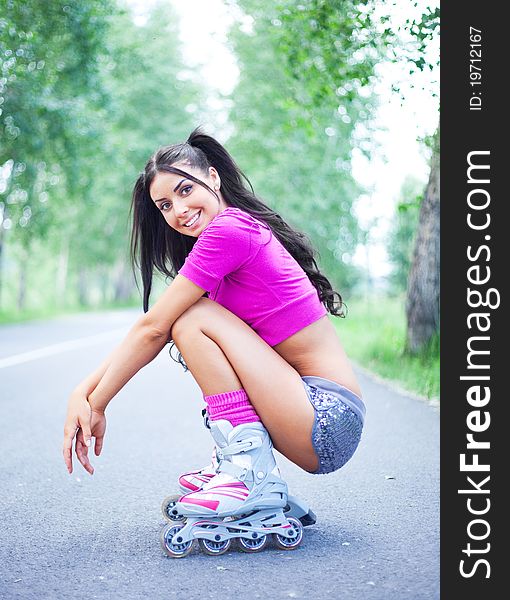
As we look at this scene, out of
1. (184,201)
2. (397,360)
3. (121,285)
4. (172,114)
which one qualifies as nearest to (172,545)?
(184,201)

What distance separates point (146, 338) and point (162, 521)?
2.69ft

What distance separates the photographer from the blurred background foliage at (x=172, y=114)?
930 cm

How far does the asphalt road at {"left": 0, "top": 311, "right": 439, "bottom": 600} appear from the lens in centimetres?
258

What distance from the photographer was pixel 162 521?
11.0 feet

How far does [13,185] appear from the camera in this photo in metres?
21.0

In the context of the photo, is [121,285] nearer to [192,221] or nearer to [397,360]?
[397,360]

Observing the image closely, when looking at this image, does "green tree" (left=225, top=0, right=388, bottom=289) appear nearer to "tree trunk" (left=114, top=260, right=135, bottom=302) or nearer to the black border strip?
"tree trunk" (left=114, top=260, right=135, bottom=302)

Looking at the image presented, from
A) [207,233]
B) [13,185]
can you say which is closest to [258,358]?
[207,233]

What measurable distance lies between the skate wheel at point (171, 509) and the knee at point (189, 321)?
63cm

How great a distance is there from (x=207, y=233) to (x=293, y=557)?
44.2 inches

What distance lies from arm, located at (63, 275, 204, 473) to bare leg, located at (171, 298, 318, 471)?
0.05m

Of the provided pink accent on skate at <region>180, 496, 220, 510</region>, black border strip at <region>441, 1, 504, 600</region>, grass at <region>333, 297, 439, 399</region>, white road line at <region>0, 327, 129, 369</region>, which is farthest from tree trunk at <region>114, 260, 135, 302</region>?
black border strip at <region>441, 1, 504, 600</region>

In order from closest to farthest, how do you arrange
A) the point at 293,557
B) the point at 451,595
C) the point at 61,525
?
the point at 451,595, the point at 293,557, the point at 61,525

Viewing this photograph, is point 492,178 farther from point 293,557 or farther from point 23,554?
point 23,554
